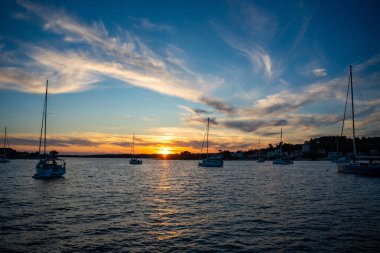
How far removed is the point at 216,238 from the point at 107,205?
54.1 ft

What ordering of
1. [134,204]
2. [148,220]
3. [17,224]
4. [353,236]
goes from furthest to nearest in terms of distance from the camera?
[134,204] → [148,220] → [17,224] → [353,236]

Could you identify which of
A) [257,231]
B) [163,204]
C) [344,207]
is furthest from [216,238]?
[344,207]

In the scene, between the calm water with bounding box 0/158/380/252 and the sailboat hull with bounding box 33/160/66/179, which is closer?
the calm water with bounding box 0/158/380/252

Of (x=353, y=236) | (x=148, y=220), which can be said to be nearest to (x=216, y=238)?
(x=148, y=220)

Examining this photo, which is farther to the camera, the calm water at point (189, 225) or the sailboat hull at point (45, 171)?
the sailboat hull at point (45, 171)

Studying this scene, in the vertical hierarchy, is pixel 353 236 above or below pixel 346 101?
below

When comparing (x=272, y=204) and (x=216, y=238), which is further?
(x=272, y=204)

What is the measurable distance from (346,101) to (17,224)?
8131cm

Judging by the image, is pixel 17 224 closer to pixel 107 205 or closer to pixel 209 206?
pixel 107 205

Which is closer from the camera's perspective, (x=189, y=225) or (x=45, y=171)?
(x=189, y=225)

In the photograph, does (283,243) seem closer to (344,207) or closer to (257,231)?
(257,231)

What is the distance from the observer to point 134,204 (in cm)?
3175

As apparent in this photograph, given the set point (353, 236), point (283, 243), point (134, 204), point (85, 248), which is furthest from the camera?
point (134, 204)

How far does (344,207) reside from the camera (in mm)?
29594
